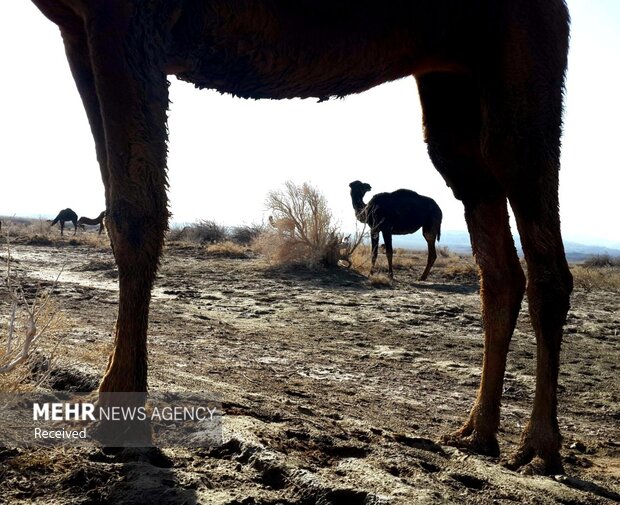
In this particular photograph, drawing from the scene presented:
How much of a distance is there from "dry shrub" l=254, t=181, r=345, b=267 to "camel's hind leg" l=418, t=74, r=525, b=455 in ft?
39.5

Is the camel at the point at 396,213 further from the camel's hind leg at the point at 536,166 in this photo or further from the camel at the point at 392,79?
the camel's hind leg at the point at 536,166

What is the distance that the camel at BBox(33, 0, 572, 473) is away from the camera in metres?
2.79

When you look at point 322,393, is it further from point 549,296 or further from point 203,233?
point 203,233

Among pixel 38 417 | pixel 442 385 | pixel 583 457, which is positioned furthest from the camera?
pixel 442 385

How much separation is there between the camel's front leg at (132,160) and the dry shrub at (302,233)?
43.7ft

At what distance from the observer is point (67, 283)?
39.0 ft

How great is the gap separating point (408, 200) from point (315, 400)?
51.3 ft

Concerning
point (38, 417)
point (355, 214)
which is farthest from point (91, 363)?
point (355, 214)

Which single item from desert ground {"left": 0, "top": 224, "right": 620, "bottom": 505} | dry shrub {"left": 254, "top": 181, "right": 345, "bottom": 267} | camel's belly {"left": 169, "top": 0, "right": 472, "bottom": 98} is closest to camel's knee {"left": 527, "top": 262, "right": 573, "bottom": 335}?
desert ground {"left": 0, "top": 224, "right": 620, "bottom": 505}

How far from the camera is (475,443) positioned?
145 inches

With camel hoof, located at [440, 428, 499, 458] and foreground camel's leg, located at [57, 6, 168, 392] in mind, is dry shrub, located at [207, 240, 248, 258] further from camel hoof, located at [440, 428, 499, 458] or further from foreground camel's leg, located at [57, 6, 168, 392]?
foreground camel's leg, located at [57, 6, 168, 392]

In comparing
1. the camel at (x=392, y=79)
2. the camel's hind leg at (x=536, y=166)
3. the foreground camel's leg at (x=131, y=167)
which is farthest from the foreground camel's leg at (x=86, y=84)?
the camel's hind leg at (x=536, y=166)

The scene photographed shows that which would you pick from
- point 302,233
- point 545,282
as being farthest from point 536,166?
point 302,233

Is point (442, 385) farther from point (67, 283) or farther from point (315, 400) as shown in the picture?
point (67, 283)
